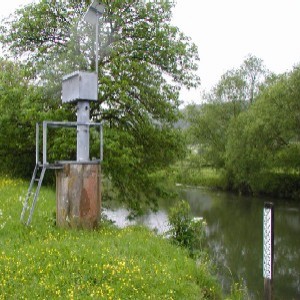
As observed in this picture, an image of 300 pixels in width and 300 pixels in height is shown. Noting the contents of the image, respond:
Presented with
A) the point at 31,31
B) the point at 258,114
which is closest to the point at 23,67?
the point at 31,31

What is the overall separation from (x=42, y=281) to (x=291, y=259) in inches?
574

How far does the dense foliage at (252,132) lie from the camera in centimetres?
3566

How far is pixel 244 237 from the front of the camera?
874 inches

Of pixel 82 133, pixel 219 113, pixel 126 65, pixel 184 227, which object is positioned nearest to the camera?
pixel 82 133

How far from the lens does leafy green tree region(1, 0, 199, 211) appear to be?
52.2ft

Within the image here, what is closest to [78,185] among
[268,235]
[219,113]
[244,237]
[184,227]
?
[184,227]

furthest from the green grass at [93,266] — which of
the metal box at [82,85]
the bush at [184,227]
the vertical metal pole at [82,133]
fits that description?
the metal box at [82,85]

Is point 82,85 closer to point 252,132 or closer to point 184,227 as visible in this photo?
point 184,227

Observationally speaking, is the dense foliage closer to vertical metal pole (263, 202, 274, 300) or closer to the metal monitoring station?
the metal monitoring station

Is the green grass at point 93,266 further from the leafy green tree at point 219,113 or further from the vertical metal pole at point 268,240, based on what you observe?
the leafy green tree at point 219,113

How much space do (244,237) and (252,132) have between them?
16203 millimetres

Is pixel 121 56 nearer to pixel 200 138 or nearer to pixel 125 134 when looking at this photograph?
pixel 125 134

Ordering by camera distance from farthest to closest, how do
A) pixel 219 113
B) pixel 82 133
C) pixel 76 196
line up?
pixel 219 113, pixel 82 133, pixel 76 196

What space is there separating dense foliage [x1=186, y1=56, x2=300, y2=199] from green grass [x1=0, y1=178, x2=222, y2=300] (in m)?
29.1
